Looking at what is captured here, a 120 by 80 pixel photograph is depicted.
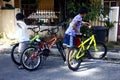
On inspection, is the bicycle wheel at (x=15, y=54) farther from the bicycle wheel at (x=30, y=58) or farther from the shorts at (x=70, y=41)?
the shorts at (x=70, y=41)

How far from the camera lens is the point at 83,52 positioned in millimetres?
8453

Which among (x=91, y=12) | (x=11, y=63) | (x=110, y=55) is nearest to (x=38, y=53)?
(x=11, y=63)

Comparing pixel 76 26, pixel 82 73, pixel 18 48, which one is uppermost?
pixel 76 26

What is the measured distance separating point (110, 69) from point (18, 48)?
2.58 m

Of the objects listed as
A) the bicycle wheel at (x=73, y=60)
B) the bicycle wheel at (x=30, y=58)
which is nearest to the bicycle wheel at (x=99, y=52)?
the bicycle wheel at (x=73, y=60)

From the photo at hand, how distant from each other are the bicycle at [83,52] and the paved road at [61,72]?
0.20 m

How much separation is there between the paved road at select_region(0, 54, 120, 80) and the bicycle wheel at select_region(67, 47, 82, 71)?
0.12 m

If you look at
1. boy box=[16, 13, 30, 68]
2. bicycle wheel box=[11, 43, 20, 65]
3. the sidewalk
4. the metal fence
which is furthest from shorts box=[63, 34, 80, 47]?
the metal fence

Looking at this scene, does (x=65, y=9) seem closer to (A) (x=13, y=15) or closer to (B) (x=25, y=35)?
(A) (x=13, y=15)

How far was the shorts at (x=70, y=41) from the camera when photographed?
8.35 metres

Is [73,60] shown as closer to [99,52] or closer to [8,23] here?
[99,52]

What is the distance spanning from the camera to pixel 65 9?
12.9 meters

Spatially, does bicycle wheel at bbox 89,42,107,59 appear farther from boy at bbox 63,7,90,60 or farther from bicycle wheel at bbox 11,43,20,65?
bicycle wheel at bbox 11,43,20,65

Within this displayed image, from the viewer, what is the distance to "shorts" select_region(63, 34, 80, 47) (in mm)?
8352
